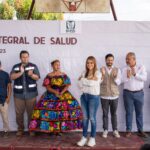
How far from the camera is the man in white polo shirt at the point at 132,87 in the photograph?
297 inches

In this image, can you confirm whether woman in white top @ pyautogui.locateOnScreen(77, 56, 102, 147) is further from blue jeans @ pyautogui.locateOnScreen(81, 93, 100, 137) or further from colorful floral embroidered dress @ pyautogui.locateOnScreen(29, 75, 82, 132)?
colorful floral embroidered dress @ pyautogui.locateOnScreen(29, 75, 82, 132)

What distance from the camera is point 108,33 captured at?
7.92 metres

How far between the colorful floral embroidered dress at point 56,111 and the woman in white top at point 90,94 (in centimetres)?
41

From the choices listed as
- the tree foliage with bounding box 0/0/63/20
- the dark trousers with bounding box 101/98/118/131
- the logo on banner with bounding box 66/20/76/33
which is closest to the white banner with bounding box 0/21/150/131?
the logo on banner with bounding box 66/20/76/33

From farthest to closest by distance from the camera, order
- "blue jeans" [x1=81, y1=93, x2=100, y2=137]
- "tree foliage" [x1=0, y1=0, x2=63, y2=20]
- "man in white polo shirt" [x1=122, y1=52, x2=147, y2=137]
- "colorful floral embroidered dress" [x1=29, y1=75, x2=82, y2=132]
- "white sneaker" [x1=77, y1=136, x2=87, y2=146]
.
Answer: "tree foliage" [x1=0, y1=0, x2=63, y2=20] < "man in white polo shirt" [x1=122, y1=52, x2=147, y2=137] < "colorful floral embroidered dress" [x1=29, y1=75, x2=82, y2=132] < "white sneaker" [x1=77, y1=136, x2=87, y2=146] < "blue jeans" [x1=81, y1=93, x2=100, y2=137]

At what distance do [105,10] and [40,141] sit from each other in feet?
14.1

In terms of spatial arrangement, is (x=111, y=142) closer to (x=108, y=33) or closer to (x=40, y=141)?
(x=40, y=141)

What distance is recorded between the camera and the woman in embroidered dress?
286 inches

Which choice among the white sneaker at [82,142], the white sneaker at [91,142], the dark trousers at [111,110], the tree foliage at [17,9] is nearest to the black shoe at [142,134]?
the dark trousers at [111,110]

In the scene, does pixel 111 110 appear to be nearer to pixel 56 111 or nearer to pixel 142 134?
pixel 142 134

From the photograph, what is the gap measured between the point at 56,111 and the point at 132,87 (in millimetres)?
1620

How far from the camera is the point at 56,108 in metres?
7.29

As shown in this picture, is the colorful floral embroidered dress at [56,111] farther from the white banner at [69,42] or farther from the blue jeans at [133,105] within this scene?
the blue jeans at [133,105]

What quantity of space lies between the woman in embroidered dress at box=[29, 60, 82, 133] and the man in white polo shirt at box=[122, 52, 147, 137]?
3.40 feet
